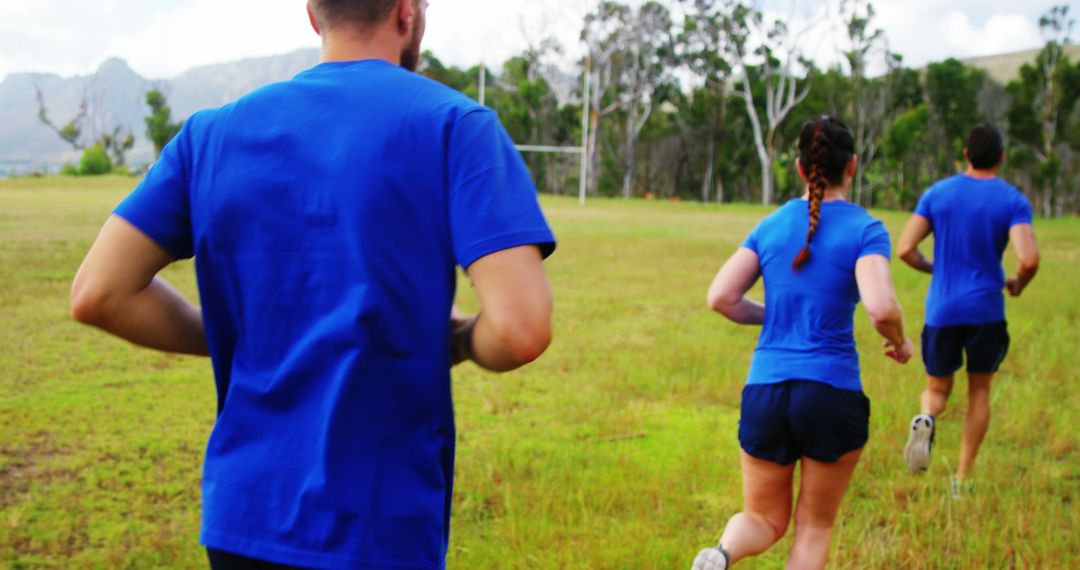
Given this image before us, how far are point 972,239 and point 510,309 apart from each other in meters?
4.32

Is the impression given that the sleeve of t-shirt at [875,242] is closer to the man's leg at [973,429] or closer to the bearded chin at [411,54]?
the bearded chin at [411,54]

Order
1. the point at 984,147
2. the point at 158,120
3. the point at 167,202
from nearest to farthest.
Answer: the point at 167,202 → the point at 984,147 → the point at 158,120

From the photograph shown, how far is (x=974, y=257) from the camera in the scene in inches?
205

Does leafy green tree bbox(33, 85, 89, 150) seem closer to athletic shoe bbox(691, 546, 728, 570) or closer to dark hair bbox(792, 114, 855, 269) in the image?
dark hair bbox(792, 114, 855, 269)

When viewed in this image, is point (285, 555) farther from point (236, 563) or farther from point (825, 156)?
point (825, 156)

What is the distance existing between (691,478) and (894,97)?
181 feet

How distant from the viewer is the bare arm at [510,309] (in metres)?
1.57

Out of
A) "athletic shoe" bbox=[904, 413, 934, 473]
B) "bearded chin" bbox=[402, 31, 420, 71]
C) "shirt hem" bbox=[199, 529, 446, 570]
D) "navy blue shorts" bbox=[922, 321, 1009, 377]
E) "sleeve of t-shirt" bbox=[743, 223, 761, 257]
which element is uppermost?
"bearded chin" bbox=[402, 31, 420, 71]

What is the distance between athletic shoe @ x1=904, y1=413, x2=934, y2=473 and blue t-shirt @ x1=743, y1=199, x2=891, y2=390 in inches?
72.1

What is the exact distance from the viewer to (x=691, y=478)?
17.5 feet

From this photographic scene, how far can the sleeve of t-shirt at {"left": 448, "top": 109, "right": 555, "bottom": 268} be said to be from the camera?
5.11 ft

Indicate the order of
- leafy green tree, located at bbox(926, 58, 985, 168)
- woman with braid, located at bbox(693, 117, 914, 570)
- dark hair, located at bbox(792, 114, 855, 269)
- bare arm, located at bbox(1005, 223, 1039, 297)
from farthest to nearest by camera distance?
leafy green tree, located at bbox(926, 58, 985, 168) → bare arm, located at bbox(1005, 223, 1039, 297) → dark hair, located at bbox(792, 114, 855, 269) → woman with braid, located at bbox(693, 117, 914, 570)

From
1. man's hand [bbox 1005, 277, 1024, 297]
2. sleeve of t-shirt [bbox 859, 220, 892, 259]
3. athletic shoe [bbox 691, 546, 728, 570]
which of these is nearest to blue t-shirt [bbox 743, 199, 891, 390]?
sleeve of t-shirt [bbox 859, 220, 892, 259]

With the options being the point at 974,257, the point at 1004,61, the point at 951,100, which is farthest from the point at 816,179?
the point at 1004,61
